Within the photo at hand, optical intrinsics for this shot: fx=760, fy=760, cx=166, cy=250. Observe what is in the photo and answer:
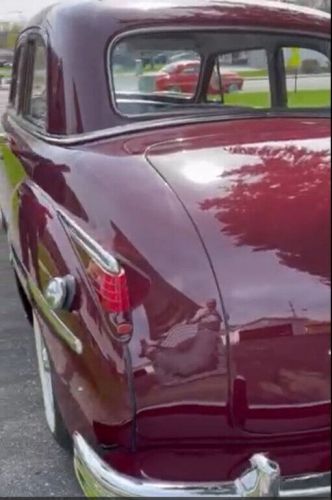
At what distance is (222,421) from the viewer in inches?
80.0

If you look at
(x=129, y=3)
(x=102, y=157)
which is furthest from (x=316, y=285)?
(x=129, y=3)

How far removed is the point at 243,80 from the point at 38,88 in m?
1.01

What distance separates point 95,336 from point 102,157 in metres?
0.70

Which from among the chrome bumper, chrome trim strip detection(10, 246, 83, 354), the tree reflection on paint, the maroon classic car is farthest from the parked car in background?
the chrome bumper

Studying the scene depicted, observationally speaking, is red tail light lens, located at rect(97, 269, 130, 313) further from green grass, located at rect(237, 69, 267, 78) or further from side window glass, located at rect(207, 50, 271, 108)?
green grass, located at rect(237, 69, 267, 78)

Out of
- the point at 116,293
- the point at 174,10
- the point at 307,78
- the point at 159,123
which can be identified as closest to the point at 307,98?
the point at 307,78

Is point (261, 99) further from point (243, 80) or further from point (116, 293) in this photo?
point (116, 293)

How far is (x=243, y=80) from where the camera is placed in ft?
11.4

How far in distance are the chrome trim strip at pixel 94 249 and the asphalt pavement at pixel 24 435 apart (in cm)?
115

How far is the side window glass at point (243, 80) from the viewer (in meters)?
3.35

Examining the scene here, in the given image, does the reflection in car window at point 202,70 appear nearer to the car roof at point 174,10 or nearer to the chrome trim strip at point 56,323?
the car roof at point 174,10

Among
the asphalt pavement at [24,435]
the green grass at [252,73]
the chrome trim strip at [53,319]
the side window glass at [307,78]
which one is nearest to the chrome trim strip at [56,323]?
the chrome trim strip at [53,319]

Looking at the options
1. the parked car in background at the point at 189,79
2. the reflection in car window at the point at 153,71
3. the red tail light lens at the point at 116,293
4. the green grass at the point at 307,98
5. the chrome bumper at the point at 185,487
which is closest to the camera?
the chrome bumper at the point at 185,487

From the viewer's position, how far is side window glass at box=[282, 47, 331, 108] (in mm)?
2109
